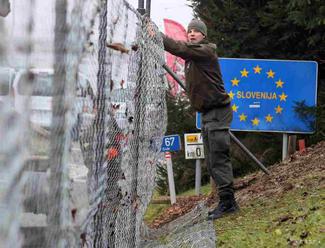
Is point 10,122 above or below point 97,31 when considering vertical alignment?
below

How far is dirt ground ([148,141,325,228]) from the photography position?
7.15 m

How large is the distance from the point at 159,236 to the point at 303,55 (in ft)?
18.3

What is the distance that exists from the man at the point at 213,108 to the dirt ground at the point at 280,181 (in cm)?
67

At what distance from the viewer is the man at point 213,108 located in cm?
638

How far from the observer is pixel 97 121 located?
3277mm

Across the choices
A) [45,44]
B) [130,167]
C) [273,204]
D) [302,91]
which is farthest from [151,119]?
[302,91]

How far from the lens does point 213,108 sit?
6.46m

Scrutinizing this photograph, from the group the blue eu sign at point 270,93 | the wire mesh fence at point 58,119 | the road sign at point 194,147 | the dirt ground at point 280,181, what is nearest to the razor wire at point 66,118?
the wire mesh fence at point 58,119

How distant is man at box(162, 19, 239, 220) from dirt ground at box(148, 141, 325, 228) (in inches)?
26.3

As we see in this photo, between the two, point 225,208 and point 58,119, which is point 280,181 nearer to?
point 225,208

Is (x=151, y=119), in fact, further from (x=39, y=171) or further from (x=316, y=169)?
(x=316, y=169)

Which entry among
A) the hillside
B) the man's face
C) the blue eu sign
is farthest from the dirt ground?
the man's face

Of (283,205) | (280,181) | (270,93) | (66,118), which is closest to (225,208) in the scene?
(283,205)

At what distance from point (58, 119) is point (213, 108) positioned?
3999 millimetres
